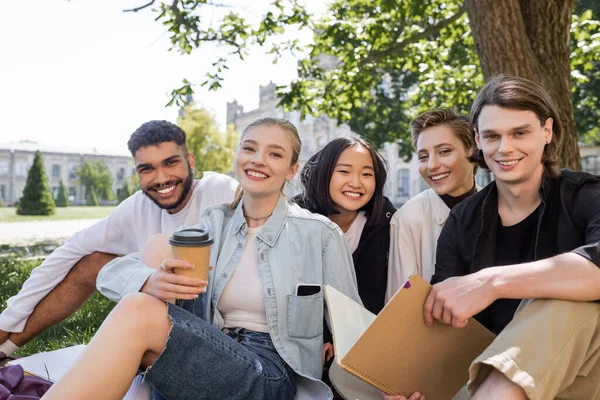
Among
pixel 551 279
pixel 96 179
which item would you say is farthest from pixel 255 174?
pixel 96 179

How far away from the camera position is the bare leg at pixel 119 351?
1.87m

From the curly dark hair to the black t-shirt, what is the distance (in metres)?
2.01

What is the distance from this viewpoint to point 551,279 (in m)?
1.84

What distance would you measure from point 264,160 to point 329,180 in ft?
2.24

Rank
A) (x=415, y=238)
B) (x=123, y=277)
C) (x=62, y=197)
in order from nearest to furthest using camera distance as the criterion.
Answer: (x=123, y=277), (x=415, y=238), (x=62, y=197)

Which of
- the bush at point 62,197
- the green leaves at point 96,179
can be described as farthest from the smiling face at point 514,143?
the green leaves at point 96,179

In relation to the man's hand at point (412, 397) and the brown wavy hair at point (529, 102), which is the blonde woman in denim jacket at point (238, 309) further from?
the brown wavy hair at point (529, 102)

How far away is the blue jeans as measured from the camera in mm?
2043

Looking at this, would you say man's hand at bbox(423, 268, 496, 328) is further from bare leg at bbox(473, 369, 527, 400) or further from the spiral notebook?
bare leg at bbox(473, 369, 527, 400)

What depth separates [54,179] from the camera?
73.6 meters

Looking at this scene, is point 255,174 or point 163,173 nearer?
point 255,174

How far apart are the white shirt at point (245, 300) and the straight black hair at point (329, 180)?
0.82 metres

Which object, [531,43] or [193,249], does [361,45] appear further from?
[193,249]

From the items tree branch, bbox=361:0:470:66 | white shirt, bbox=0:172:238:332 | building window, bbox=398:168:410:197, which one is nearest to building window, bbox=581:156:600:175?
building window, bbox=398:168:410:197
